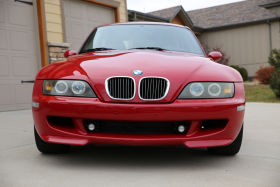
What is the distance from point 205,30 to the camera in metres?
24.5

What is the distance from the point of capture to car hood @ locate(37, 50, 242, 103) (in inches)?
111

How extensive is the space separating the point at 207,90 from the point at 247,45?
69.6 feet

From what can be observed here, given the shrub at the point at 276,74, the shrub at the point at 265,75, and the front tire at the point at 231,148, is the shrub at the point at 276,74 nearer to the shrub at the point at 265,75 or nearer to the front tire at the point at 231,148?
the shrub at the point at 265,75

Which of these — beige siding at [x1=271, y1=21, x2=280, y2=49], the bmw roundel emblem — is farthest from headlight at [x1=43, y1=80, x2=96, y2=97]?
beige siding at [x1=271, y1=21, x2=280, y2=49]

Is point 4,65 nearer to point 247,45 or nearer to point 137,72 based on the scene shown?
point 137,72

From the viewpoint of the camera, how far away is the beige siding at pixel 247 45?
22391 millimetres

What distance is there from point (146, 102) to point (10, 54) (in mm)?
5889

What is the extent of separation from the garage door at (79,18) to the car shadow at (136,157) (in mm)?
Result: 6335

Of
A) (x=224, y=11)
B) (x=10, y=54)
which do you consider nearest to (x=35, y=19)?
(x=10, y=54)

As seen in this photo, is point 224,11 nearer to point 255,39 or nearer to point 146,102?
point 255,39

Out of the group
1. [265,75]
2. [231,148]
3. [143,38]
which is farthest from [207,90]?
[265,75]

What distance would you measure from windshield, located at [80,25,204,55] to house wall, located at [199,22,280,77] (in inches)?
758

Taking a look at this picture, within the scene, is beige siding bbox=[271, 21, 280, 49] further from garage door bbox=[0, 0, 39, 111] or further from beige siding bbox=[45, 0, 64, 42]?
garage door bbox=[0, 0, 39, 111]

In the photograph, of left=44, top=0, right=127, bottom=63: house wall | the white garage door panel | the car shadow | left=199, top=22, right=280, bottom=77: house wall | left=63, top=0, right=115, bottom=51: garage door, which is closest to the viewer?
the car shadow
